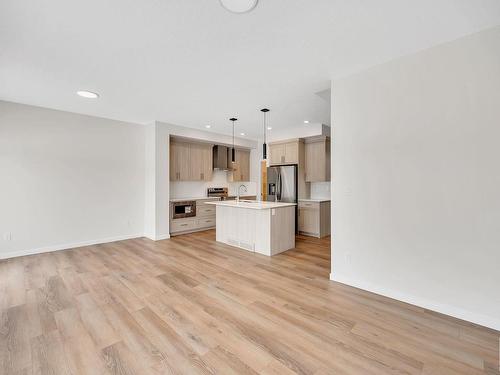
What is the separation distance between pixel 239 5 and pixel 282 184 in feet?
15.3

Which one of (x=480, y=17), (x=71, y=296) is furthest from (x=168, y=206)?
(x=480, y=17)

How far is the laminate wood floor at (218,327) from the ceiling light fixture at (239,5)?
8.74 feet

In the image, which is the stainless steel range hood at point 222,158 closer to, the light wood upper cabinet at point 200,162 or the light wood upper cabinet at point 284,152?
the light wood upper cabinet at point 200,162

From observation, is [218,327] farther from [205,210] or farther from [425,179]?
[205,210]

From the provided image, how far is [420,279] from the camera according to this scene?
8.11ft

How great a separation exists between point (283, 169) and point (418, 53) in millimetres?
3936

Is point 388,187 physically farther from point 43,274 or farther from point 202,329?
point 43,274

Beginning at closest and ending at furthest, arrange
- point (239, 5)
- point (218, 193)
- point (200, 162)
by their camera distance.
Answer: point (239, 5) < point (200, 162) < point (218, 193)

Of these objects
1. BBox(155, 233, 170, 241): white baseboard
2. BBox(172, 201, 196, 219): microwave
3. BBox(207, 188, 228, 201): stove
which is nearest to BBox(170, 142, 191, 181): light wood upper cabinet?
BBox(172, 201, 196, 219): microwave

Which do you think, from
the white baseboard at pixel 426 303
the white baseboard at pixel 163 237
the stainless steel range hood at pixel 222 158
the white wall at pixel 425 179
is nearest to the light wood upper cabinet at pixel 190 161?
the stainless steel range hood at pixel 222 158

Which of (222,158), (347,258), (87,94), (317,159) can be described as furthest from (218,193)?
(347,258)

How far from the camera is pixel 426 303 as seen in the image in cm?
243

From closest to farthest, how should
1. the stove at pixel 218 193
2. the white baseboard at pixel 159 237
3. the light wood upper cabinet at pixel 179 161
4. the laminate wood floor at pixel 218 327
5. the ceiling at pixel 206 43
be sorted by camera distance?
1. the laminate wood floor at pixel 218 327
2. the ceiling at pixel 206 43
3. the white baseboard at pixel 159 237
4. the light wood upper cabinet at pixel 179 161
5. the stove at pixel 218 193

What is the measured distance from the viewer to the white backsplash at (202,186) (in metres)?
6.45
